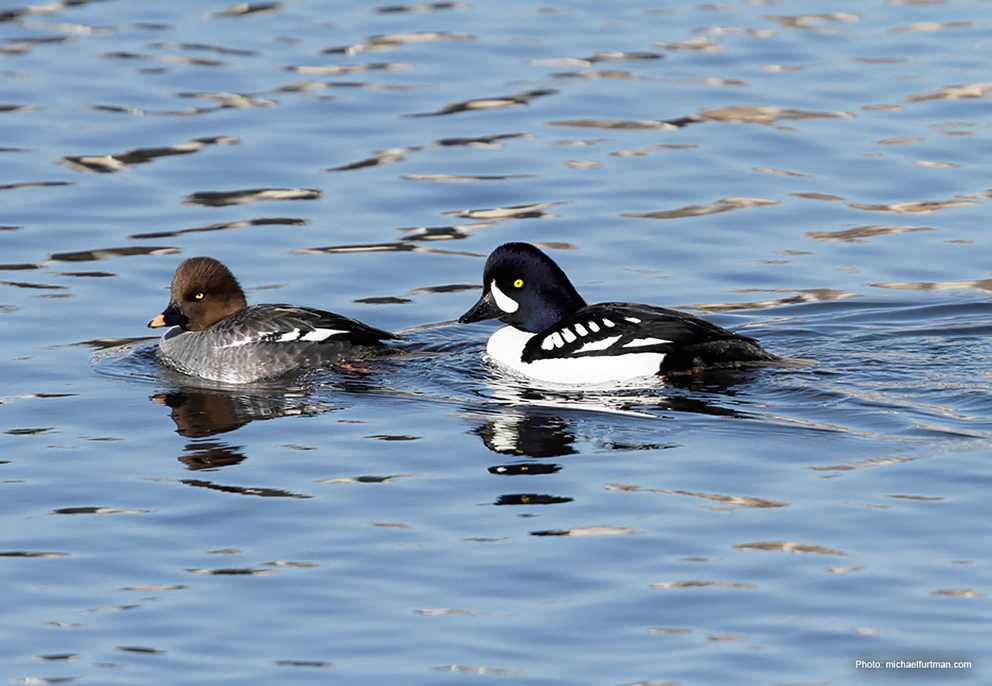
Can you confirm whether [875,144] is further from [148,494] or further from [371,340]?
[148,494]

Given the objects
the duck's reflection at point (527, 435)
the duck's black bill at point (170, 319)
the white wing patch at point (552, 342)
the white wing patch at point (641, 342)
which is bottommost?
the duck's reflection at point (527, 435)

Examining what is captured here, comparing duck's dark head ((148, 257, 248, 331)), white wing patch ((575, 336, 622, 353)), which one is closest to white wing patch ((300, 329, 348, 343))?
duck's dark head ((148, 257, 248, 331))

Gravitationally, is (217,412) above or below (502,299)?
below

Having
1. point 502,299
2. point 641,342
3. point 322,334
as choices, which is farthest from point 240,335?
point 641,342

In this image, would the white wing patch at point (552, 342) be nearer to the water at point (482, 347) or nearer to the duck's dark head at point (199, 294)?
the water at point (482, 347)

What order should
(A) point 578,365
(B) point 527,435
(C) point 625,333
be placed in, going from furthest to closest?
(A) point 578,365 < (C) point 625,333 < (B) point 527,435

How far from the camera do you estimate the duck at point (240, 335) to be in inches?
553

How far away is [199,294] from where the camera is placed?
Answer: 14.7 m

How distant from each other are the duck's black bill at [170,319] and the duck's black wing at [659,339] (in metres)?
2.82

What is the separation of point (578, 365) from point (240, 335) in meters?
2.40

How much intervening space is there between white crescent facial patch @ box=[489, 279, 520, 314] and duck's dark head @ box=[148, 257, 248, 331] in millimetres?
1942

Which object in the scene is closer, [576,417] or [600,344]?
[576,417]

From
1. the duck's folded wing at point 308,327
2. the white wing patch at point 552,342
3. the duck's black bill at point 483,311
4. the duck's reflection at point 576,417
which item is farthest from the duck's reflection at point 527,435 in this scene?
the duck's folded wing at point 308,327

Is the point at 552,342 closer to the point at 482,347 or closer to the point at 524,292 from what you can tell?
the point at 524,292
